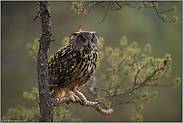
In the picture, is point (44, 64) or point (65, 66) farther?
point (65, 66)

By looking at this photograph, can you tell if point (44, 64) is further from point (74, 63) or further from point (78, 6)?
point (78, 6)

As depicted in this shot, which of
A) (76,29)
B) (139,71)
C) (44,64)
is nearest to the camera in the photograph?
(44,64)

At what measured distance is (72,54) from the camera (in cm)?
140

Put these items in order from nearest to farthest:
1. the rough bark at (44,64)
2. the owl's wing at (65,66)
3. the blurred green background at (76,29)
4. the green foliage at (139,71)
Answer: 1. the rough bark at (44,64)
2. the owl's wing at (65,66)
3. the green foliage at (139,71)
4. the blurred green background at (76,29)

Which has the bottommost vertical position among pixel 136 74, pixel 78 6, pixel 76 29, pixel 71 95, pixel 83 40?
pixel 71 95

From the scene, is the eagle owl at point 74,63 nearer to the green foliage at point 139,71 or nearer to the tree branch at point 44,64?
the tree branch at point 44,64

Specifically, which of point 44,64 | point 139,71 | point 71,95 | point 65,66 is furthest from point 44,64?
point 139,71

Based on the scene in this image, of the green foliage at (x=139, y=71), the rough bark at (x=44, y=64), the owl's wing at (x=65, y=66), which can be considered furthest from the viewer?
the green foliage at (x=139, y=71)

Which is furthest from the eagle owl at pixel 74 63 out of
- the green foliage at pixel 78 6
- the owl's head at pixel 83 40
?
the green foliage at pixel 78 6

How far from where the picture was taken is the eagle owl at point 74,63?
1377 mm

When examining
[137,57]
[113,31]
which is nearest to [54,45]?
[113,31]

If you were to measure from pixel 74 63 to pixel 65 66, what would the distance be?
7 centimetres

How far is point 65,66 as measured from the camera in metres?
1.37

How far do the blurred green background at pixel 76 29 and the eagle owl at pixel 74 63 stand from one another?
2.30 metres
